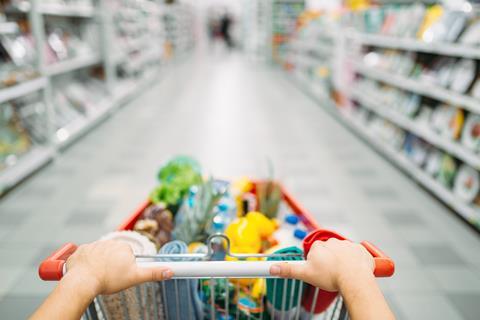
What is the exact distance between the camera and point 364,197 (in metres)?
3.22

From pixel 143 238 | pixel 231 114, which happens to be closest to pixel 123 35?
pixel 231 114

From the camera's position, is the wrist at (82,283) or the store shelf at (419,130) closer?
the wrist at (82,283)

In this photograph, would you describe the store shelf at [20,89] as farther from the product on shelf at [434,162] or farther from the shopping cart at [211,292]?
the product on shelf at [434,162]

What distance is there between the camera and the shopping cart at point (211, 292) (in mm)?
909

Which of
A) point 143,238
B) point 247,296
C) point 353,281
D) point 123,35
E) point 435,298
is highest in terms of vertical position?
Result: point 123,35

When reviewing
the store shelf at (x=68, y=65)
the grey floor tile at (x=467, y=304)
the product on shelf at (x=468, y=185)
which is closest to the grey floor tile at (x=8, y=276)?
the store shelf at (x=68, y=65)

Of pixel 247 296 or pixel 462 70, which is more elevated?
pixel 462 70

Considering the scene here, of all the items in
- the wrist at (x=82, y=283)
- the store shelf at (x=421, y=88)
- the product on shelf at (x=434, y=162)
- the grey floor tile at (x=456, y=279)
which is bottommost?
the grey floor tile at (x=456, y=279)

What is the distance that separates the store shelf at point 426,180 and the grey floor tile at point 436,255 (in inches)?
13.0

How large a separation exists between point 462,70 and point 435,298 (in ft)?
6.04

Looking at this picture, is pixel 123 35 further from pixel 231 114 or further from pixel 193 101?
pixel 231 114

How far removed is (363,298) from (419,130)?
10.1ft

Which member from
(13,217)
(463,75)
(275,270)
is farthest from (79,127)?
(275,270)

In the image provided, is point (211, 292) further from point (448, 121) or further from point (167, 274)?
point (448, 121)
